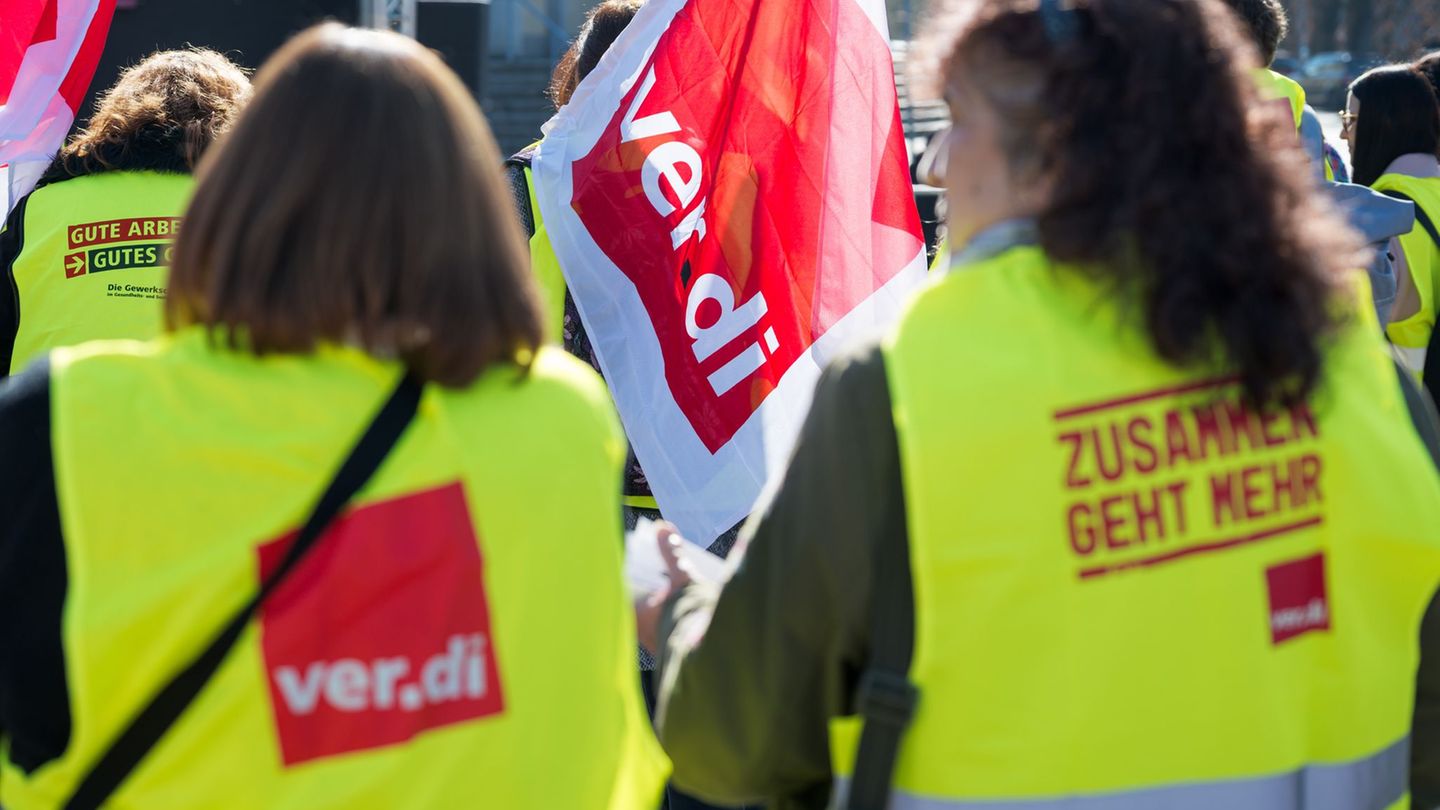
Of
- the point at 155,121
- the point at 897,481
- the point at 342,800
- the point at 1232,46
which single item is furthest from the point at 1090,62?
the point at 155,121

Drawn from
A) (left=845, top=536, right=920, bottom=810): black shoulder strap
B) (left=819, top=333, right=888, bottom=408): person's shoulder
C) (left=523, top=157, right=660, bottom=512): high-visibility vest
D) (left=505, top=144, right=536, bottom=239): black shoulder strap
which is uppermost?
(left=819, top=333, right=888, bottom=408): person's shoulder

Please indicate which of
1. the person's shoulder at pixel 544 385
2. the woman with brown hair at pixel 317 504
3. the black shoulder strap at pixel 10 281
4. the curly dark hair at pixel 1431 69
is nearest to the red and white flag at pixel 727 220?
the black shoulder strap at pixel 10 281

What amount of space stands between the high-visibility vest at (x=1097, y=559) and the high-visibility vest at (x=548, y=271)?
189cm

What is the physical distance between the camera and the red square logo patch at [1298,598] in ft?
5.35

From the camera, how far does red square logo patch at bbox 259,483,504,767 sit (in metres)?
1.51

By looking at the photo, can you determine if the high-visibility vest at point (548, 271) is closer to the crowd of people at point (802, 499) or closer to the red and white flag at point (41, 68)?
the red and white flag at point (41, 68)

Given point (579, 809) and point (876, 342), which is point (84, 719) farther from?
point (876, 342)

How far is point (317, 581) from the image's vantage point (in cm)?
152

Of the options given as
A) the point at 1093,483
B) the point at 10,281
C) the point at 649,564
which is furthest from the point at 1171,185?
the point at 10,281

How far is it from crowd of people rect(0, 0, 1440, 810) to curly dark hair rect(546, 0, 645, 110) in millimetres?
2029

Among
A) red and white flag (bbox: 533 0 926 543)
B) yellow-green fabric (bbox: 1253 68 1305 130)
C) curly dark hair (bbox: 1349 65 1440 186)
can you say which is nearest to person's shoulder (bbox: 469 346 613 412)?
red and white flag (bbox: 533 0 926 543)

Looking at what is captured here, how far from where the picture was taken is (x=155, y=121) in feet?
11.8

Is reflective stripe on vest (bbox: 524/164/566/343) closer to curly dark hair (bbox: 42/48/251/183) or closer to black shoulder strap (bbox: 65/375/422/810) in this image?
curly dark hair (bbox: 42/48/251/183)

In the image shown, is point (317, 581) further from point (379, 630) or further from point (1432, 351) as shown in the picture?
point (1432, 351)
